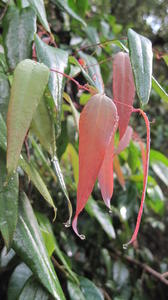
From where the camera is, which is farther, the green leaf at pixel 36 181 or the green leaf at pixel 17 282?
the green leaf at pixel 17 282

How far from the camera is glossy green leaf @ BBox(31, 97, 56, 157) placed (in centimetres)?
41

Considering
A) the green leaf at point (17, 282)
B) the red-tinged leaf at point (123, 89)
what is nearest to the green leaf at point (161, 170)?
the green leaf at point (17, 282)

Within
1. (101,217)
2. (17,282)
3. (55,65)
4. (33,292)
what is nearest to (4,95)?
(55,65)

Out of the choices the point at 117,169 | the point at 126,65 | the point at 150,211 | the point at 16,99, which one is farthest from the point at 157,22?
the point at 16,99

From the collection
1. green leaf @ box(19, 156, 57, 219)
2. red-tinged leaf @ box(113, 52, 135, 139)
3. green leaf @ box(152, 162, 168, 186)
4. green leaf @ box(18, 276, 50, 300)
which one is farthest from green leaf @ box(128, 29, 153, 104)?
green leaf @ box(152, 162, 168, 186)

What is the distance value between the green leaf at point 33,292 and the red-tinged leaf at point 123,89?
234 millimetres

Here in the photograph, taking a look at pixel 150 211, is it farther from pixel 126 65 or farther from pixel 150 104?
pixel 126 65

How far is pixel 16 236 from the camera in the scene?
1.40 ft

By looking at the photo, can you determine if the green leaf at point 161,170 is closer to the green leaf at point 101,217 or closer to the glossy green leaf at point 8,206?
the green leaf at point 101,217

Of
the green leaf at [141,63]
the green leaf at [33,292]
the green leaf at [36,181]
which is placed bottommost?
the green leaf at [33,292]

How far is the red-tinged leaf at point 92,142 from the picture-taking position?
0.35 metres

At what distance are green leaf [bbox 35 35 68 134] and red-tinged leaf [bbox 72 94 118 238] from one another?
0.16ft

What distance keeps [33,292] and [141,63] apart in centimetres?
31

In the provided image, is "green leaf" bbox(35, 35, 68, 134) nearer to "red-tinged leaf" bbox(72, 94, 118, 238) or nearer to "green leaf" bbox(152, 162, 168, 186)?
"red-tinged leaf" bbox(72, 94, 118, 238)
